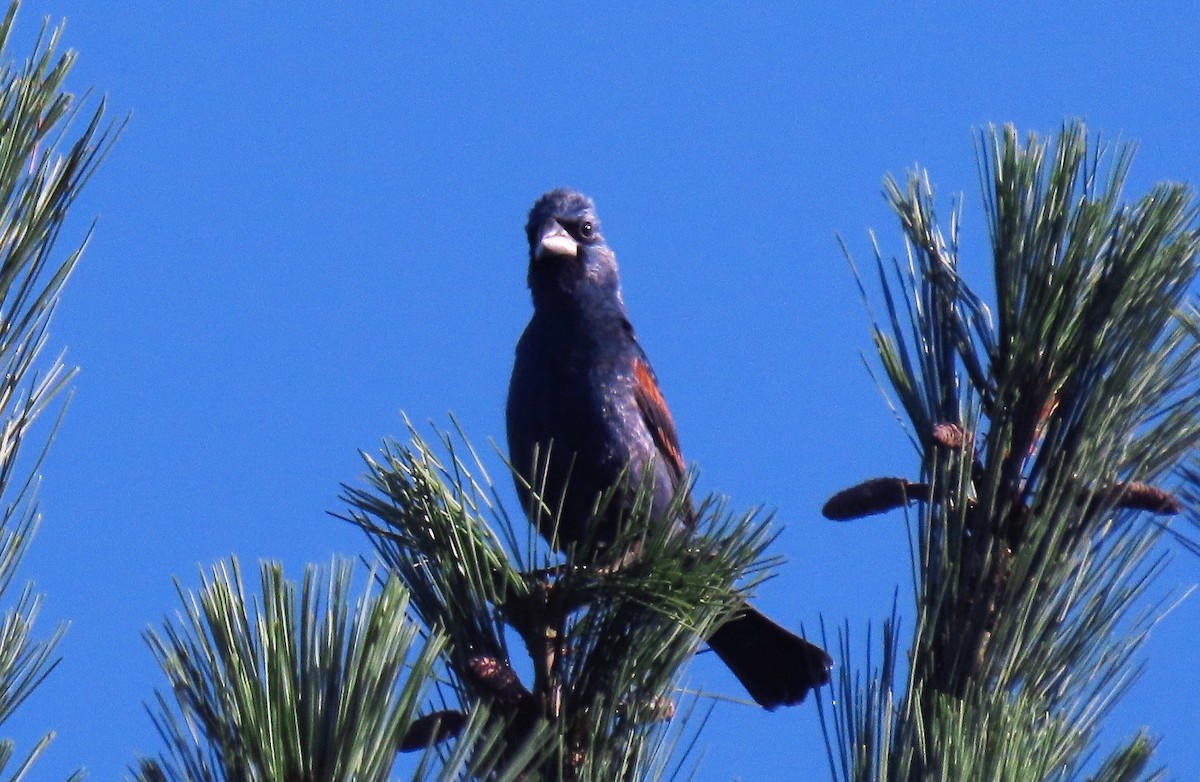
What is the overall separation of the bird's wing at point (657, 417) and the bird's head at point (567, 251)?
0.36 m

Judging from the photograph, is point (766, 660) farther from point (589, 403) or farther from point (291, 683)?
point (291, 683)

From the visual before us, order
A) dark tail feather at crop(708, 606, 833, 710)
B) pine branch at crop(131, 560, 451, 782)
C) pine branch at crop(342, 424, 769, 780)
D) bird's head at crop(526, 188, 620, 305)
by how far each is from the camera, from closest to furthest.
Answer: pine branch at crop(131, 560, 451, 782) < pine branch at crop(342, 424, 769, 780) < dark tail feather at crop(708, 606, 833, 710) < bird's head at crop(526, 188, 620, 305)

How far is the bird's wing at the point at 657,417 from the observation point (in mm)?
4660

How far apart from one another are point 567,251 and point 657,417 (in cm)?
70

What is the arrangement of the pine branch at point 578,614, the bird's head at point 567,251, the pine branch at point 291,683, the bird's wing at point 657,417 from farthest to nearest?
1. the bird's head at point 567,251
2. the bird's wing at point 657,417
3. the pine branch at point 578,614
4. the pine branch at point 291,683

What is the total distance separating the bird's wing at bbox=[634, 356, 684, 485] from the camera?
4.66 metres

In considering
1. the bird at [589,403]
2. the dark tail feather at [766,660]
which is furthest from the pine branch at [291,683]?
the dark tail feather at [766,660]

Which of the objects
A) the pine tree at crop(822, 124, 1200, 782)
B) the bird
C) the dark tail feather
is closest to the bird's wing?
the bird

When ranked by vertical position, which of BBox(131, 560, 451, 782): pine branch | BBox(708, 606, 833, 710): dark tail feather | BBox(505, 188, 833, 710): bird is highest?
BBox(505, 188, 833, 710): bird

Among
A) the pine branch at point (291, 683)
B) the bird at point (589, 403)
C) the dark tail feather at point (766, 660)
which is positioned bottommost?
the pine branch at point (291, 683)

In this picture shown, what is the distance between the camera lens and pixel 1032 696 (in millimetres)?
2094

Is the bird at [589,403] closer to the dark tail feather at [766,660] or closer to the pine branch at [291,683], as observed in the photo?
the dark tail feather at [766,660]

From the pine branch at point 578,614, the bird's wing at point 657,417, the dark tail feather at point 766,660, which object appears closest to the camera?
the pine branch at point 578,614

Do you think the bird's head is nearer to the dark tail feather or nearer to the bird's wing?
the bird's wing
